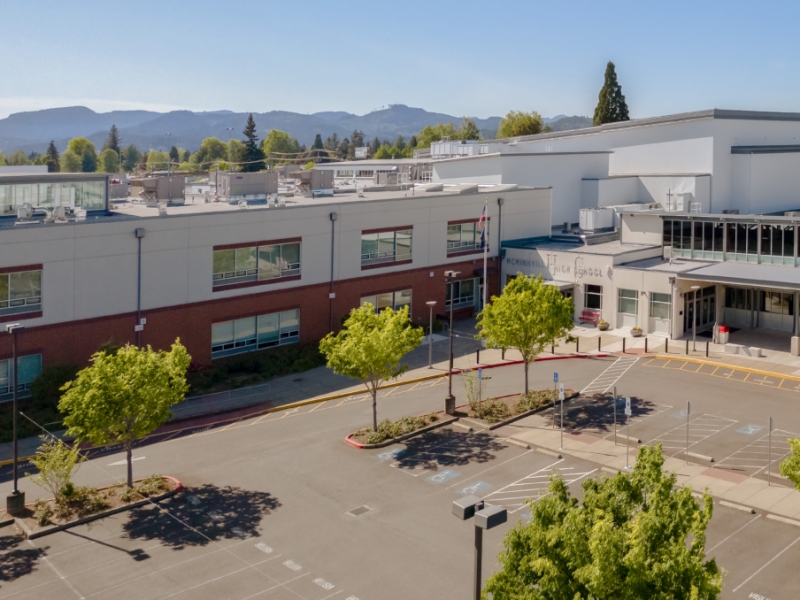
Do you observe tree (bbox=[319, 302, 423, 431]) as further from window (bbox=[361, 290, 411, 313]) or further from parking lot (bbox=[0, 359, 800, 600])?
window (bbox=[361, 290, 411, 313])

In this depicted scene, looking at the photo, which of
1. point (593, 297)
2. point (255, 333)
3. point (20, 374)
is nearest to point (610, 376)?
point (593, 297)

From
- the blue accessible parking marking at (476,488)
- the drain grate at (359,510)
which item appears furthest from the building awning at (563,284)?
the drain grate at (359,510)

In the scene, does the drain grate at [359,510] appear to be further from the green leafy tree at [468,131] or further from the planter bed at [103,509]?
the green leafy tree at [468,131]

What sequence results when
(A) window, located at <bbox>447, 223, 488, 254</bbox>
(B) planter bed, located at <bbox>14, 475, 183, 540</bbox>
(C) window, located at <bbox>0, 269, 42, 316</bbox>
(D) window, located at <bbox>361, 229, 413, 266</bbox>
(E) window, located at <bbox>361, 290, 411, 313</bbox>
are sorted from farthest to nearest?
(A) window, located at <bbox>447, 223, 488, 254</bbox> < (E) window, located at <bbox>361, 290, 411, 313</bbox> < (D) window, located at <bbox>361, 229, 413, 266</bbox> < (C) window, located at <bbox>0, 269, 42, 316</bbox> < (B) planter bed, located at <bbox>14, 475, 183, 540</bbox>

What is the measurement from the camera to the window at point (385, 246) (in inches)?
1877

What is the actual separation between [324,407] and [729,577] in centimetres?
1953

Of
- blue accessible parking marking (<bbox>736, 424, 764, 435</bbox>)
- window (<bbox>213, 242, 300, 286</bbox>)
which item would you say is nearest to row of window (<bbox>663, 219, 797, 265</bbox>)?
blue accessible parking marking (<bbox>736, 424, 764, 435</bbox>)

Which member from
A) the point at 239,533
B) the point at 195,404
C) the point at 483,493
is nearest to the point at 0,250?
the point at 195,404

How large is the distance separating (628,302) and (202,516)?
31.7 m

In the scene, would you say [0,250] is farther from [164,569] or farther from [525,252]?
[525,252]

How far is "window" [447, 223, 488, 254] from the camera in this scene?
52281 mm

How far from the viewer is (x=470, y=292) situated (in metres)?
53.9

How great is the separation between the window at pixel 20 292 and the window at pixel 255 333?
8796 millimetres

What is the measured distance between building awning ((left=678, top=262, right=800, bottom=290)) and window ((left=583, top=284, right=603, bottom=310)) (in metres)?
5.65
